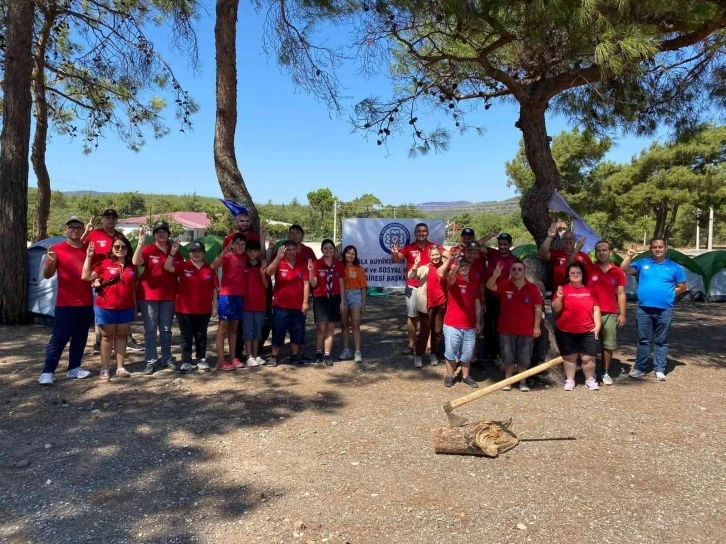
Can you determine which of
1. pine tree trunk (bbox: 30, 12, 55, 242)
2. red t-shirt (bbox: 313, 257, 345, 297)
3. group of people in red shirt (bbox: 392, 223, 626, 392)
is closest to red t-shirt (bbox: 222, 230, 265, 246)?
red t-shirt (bbox: 313, 257, 345, 297)

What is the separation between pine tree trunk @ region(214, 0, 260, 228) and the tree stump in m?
4.17

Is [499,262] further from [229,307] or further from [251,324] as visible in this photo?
[229,307]

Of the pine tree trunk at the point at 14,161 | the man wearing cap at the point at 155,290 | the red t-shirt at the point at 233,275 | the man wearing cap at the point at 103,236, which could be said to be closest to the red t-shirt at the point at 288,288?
the red t-shirt at the point at 233,275

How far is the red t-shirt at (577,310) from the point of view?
5.12 metres

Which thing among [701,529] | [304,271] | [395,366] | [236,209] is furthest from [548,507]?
[236,209]

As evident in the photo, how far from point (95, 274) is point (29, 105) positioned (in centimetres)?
475

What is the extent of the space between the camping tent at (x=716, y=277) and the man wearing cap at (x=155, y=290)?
1240cm

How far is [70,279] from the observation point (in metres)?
5.07

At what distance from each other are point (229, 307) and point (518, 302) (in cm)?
308

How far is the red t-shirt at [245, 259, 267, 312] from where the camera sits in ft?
18.9

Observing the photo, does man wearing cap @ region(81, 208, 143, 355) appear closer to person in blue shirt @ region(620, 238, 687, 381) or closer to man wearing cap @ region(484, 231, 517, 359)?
→ man wearing cap @ region(484, 231, 517, 359)

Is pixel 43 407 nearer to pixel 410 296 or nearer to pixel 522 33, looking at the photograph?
pixel 410 296

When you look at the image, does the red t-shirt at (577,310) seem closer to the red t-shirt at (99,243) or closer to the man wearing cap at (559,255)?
the man wearing cap at (559,255)

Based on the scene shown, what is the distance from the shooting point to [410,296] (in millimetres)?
6141
